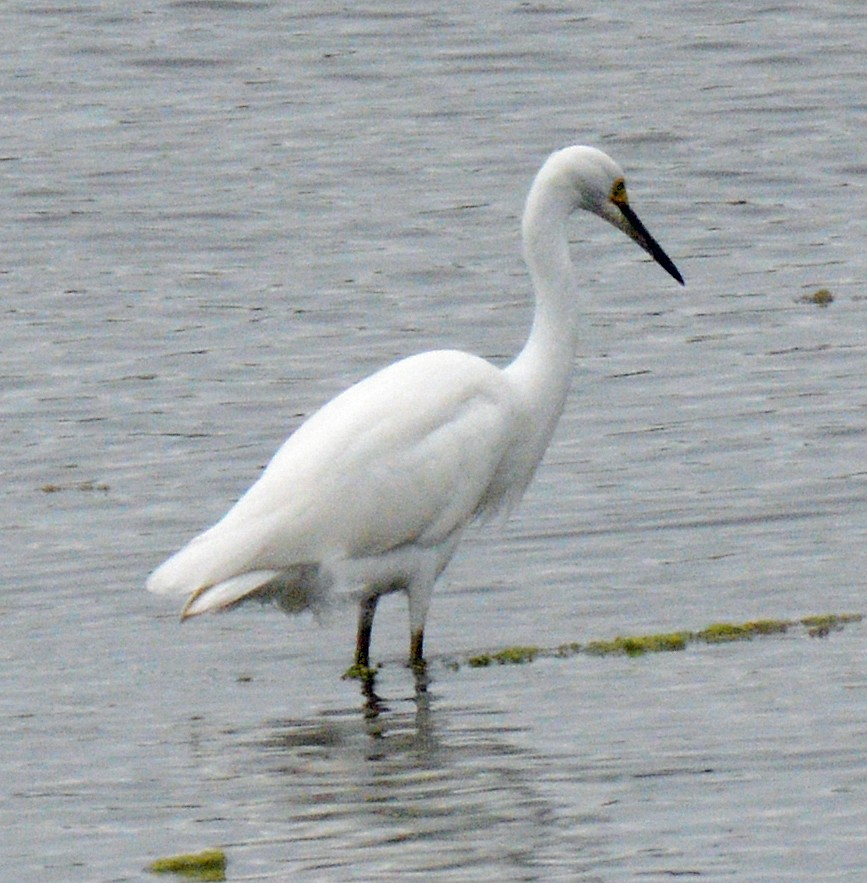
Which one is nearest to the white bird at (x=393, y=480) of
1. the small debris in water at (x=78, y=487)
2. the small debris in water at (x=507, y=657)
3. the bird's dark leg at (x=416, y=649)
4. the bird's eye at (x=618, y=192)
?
the bird's dark leg at (x=416, y=649)

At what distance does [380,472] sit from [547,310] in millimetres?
1121

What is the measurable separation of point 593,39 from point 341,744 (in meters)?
15.2

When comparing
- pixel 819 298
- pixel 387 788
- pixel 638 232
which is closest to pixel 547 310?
pixel 638 232

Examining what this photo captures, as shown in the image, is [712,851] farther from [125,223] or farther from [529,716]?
[125,223]

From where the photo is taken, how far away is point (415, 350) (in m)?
14.0

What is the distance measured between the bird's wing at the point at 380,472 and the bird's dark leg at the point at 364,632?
0.25 metres

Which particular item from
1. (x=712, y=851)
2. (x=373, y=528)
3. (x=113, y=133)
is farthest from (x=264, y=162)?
(x=712, y=851)

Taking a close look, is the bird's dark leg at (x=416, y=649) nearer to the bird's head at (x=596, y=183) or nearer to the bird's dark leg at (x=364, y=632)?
the bird's dark leg at (x=364, y=632)

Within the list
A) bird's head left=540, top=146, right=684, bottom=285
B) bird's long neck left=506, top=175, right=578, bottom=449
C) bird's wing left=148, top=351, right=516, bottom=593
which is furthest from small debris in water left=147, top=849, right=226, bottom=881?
bird's head left=540, top=146, right=684, bottom=285

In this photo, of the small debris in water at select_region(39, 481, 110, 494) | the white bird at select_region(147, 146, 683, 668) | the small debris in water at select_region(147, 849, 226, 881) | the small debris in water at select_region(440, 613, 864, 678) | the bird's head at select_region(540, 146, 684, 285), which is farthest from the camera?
the small debris in water at select_region(39, 481, 110, 494)

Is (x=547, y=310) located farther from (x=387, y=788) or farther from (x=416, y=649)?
(x=387, y=788)

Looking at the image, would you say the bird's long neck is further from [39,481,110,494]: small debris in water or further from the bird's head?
[39,481,110,494]: small debris in water

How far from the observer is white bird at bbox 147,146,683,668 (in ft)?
29.4

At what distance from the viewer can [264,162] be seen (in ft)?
62.7
